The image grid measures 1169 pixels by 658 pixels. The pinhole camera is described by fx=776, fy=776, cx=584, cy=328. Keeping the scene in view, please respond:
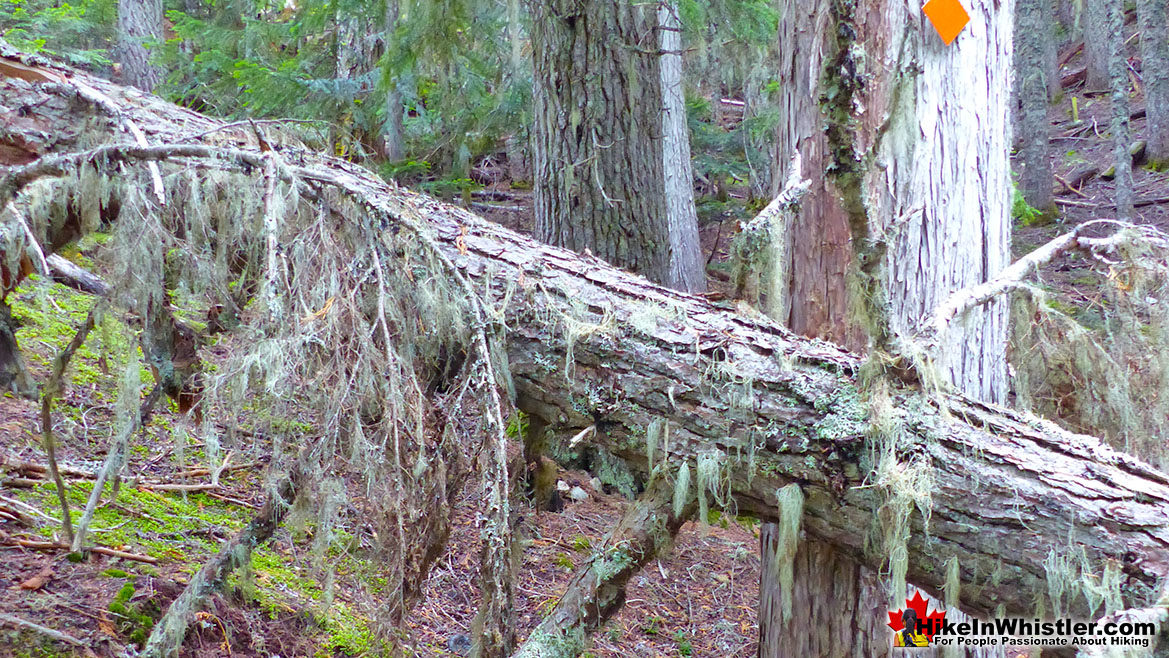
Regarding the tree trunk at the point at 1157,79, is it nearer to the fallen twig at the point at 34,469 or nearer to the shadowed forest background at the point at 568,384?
the shadowed forest background at the point at 568,384

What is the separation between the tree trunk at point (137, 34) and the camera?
410 inches

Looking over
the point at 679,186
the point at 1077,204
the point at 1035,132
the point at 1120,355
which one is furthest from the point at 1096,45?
the point at 1120,355

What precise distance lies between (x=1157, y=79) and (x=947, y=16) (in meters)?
13.1

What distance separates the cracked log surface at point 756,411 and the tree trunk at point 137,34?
8.74m

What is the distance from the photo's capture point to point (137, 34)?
1049 centimetres

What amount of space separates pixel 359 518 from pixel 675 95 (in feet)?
27.0

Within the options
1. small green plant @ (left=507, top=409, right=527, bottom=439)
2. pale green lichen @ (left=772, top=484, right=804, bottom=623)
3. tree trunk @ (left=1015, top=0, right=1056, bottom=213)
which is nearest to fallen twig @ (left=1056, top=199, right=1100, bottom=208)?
tree trunk @ (left=1015, top=0, right=1056, bottom=213)

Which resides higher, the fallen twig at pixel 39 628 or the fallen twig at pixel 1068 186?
the fallen twig at pixel 1068 186

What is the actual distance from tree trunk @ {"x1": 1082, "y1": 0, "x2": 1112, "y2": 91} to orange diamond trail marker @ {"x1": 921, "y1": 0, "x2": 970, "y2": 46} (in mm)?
18154

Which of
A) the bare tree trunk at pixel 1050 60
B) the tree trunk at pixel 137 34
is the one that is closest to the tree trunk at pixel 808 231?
the tree trunk at pixel 137 34

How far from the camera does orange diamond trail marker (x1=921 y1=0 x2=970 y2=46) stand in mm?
2801

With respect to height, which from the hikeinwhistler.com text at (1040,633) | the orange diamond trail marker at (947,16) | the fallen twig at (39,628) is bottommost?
the fallen twig at (39,628)

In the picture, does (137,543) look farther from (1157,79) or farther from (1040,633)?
(1157,79)

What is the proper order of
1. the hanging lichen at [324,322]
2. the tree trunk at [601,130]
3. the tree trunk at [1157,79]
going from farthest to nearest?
the tree trunk at [1157,79] → the tree trunk at [601,130] → the hanging lichen at [324,322]
